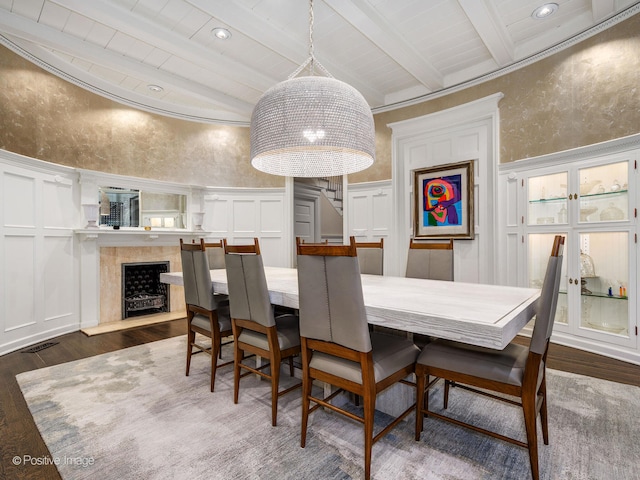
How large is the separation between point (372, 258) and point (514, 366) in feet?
5.66

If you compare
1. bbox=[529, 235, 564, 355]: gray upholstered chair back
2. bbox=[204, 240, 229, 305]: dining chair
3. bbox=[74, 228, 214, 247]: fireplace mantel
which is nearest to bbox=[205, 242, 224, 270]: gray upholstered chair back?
bbox=[204, 240, 229, 305]: dining chair

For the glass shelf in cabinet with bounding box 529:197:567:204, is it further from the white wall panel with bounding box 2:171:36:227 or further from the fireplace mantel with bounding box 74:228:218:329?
the white wall panel with bounding box 2:171:36:227

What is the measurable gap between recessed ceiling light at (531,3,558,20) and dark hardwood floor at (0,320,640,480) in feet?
10.1

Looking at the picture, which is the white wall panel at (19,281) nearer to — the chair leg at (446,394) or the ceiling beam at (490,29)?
the chair leg at (446,394)

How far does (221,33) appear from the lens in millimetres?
3139

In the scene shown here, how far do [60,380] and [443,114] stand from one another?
472 cm

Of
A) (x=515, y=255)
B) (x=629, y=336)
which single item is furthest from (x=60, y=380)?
(x=629, y=336)

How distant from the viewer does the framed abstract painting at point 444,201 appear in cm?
398

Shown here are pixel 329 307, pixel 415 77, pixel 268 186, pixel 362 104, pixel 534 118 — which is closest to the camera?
pixel 329 307

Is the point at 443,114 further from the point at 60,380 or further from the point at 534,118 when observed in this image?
the point at 60,380

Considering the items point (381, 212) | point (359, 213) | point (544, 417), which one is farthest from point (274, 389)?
point (359, 213)

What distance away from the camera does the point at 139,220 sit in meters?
4.57

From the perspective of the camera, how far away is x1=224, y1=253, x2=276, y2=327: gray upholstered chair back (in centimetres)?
194

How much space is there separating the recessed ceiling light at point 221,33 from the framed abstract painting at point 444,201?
272cm
